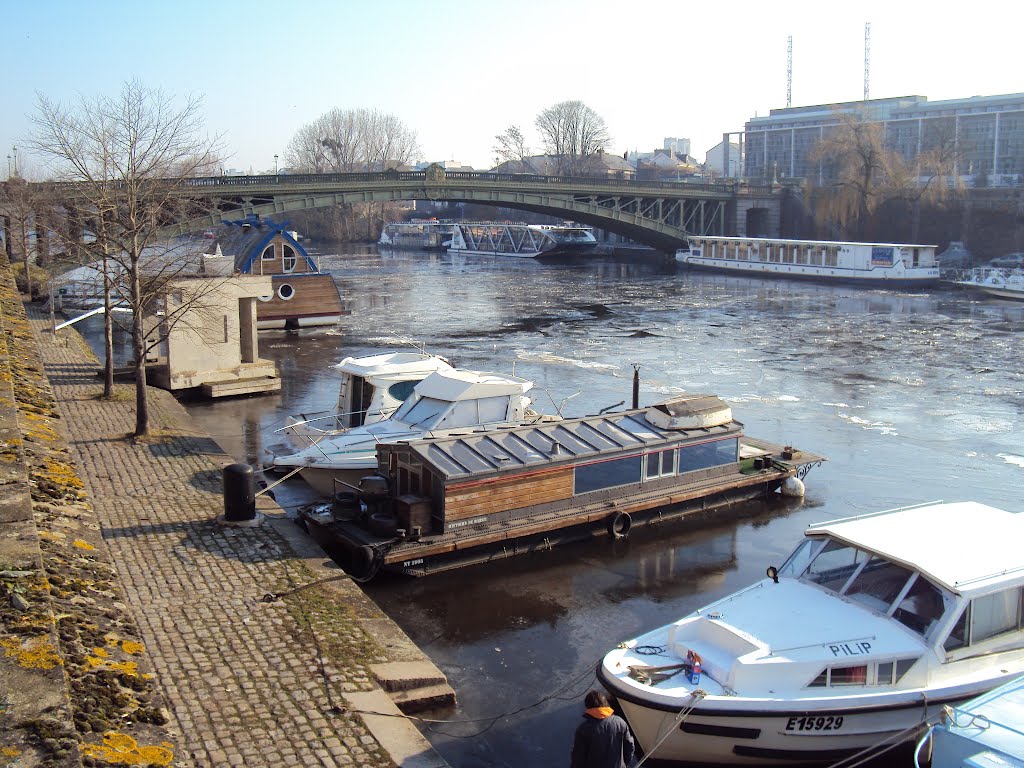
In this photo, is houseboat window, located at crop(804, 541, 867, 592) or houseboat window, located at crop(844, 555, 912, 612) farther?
houseboat window, located at crop(804, 541, 867, 592)

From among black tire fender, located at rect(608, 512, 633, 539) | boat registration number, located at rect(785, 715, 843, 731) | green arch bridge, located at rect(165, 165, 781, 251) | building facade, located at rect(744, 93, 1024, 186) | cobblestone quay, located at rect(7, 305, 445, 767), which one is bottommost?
black tire fender, located at rect(608, 512, 633, 539)

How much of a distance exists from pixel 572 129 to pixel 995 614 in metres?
141

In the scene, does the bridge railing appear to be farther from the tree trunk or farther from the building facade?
the tree trunk

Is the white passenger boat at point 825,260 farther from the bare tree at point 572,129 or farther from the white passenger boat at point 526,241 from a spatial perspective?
the bare tree at point 572,129

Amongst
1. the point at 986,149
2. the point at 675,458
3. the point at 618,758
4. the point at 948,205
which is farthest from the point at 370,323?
the point at 986,149

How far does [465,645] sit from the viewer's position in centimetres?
1359

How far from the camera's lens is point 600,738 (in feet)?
26.8

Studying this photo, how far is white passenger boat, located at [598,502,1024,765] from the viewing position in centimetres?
985

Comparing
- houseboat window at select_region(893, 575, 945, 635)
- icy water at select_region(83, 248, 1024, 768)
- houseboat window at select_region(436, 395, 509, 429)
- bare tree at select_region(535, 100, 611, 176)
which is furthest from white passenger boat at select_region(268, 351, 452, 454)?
bare tree at select_region(535, 100, 611, 176)

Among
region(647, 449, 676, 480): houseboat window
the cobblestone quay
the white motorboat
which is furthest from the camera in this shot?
region(647, 449, 676, 480): houseboat window

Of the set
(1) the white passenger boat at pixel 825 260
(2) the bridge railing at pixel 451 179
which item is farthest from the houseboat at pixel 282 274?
(1) the white passenger boat at pixel 825 260

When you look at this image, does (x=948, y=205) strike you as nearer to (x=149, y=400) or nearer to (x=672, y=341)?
(x=672, y=341)

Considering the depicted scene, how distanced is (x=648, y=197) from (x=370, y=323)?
1647 inches

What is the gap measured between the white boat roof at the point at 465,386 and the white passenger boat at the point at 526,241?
7597cm
